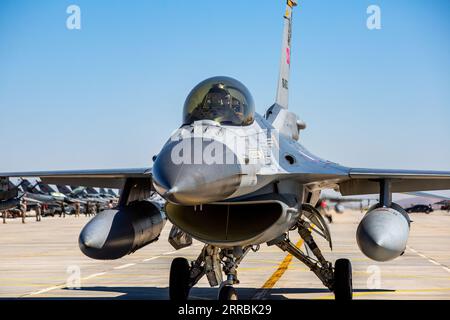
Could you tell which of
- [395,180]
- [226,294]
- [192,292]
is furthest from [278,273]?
[226,294]

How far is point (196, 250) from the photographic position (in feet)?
82.3

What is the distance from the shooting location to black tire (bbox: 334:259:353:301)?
1070 cm

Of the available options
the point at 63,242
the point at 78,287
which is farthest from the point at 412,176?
the point at 63,242

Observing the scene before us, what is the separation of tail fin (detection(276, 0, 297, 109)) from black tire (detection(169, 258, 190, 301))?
622cm

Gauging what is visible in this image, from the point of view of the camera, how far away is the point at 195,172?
6879mm

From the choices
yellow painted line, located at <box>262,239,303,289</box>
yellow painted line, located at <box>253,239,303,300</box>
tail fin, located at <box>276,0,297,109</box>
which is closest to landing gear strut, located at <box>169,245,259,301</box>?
yellow painted line, located at <box>253,239,303,300</box>

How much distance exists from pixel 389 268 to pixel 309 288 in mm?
4914

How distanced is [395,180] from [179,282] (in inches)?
152

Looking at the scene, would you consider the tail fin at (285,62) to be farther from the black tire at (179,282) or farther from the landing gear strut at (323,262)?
the black tire at (179,282)

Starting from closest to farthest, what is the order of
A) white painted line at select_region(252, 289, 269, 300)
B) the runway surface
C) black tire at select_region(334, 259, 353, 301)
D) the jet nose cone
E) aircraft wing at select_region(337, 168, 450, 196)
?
the jet nose cone
aircraft wing at select_region(337, 168, 450, 196)
black tire at select_region(334, 259, 353, 301)
white painted line at select_region(252, 289, 269, 300)
the runway surface

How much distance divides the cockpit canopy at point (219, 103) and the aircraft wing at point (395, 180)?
2.33 meters

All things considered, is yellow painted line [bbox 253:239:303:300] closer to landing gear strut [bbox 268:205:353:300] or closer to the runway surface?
the runway surface

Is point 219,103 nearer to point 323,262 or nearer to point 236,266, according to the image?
point 236,266
